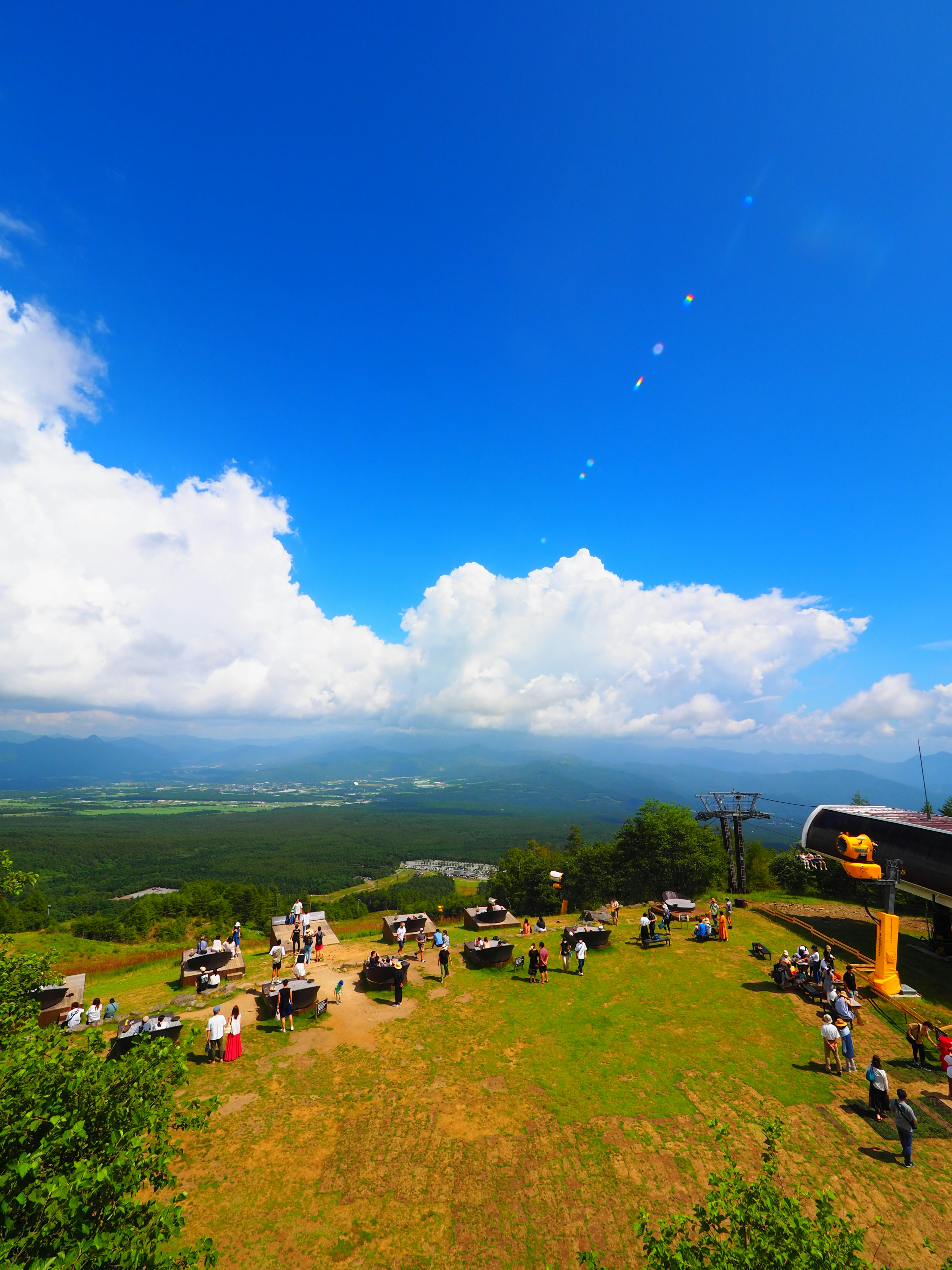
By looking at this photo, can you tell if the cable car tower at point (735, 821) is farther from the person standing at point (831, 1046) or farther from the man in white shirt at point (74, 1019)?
the man in white shirt at point (74, 1019)

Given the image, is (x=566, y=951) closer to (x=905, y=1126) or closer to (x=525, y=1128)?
(x=525, y=1128)

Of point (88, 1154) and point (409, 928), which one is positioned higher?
point (88, 1154)

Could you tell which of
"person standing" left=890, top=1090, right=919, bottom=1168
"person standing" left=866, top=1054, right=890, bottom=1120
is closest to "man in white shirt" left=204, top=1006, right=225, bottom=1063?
"person standing" left=890, top=1090, right=919, bottom=1168

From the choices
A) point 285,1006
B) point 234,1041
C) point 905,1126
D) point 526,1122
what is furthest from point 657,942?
point 234,1041

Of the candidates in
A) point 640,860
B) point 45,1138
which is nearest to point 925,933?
point 640,860

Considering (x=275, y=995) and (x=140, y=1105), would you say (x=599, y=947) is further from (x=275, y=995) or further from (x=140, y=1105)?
(x=140, y=1105)

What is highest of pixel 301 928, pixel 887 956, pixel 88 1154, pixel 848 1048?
pixel 88 1154

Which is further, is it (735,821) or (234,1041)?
(735,821)

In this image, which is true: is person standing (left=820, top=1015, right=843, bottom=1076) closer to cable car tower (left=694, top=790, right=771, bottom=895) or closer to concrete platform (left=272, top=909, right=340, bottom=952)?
cable car tower (left=694, top=790, right=771, bottom=895)
